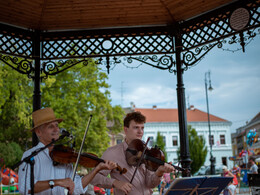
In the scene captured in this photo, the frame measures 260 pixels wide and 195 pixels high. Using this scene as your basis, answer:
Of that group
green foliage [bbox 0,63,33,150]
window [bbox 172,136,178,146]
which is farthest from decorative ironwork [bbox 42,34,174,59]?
window [bbox 172,136,178,146]

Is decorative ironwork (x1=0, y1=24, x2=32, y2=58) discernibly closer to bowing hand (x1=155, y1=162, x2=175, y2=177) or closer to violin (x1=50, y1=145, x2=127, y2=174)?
violin (x1=50, y1=145, x2=127, y2=174)

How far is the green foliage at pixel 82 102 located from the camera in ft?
65.3

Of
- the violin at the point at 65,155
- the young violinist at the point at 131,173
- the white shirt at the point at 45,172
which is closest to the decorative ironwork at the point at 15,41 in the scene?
the young violinist at the point at 131,173

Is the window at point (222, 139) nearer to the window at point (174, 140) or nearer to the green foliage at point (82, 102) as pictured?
the window at point (174, 140)

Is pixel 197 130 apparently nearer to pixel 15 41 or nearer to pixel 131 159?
pixel 15 41

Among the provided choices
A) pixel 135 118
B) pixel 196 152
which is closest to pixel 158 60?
pixel 135 118

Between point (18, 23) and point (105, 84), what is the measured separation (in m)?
16.8

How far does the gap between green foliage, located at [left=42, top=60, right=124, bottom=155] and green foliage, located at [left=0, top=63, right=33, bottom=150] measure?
3.84 feet

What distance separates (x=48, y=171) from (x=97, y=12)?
3187 millimetres

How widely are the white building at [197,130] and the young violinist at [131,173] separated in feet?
154

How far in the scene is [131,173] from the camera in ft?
12.0

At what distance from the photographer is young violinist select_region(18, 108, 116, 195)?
2887mm

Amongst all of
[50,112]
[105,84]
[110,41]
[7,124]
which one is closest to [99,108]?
[105,84]

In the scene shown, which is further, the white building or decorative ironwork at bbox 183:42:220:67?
the white building
